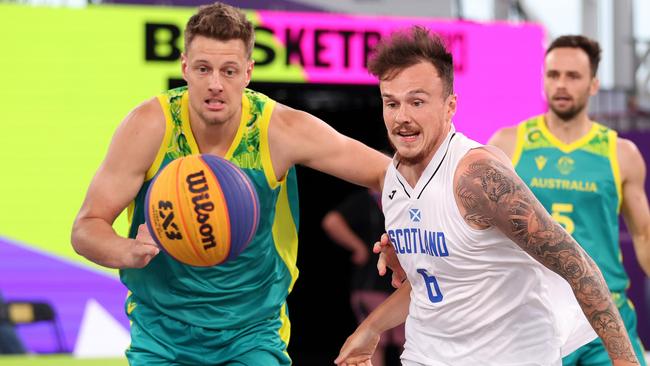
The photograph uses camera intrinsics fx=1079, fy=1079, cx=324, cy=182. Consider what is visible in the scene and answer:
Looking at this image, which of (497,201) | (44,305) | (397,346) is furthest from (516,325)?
(44,305)

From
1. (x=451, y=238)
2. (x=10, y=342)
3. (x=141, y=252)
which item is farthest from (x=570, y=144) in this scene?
(x=10, y=342)

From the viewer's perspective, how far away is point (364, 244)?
7.79 meters

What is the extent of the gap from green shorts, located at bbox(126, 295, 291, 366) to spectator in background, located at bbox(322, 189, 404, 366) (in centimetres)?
356

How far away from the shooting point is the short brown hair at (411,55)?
357cm

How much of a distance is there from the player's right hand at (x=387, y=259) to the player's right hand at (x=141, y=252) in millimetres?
778

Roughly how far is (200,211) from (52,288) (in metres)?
4.54

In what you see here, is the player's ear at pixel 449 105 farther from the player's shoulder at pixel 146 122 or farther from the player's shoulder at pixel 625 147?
the player's shoulder at pixel 625 147

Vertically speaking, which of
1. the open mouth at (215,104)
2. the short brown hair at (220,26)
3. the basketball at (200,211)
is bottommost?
the basketball at (200,211)

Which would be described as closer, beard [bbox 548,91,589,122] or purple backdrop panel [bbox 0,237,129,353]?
beard [bbox 548,91,589,122]

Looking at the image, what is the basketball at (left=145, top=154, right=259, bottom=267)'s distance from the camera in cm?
371

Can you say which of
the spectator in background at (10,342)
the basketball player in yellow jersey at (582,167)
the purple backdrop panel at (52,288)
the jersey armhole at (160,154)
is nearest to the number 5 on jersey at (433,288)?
the jersey armhole at (160,154)

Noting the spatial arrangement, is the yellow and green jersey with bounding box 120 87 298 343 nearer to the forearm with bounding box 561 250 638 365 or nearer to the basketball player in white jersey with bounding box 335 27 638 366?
the basketball player in white jersey with bounding box 335 27 638 366

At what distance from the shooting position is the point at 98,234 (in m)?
3.93

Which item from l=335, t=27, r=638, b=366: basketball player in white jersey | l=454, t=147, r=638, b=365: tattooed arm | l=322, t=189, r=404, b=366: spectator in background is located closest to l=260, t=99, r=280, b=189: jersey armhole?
l=335, t=27, r=638, b=366: basketball player in white jersey
